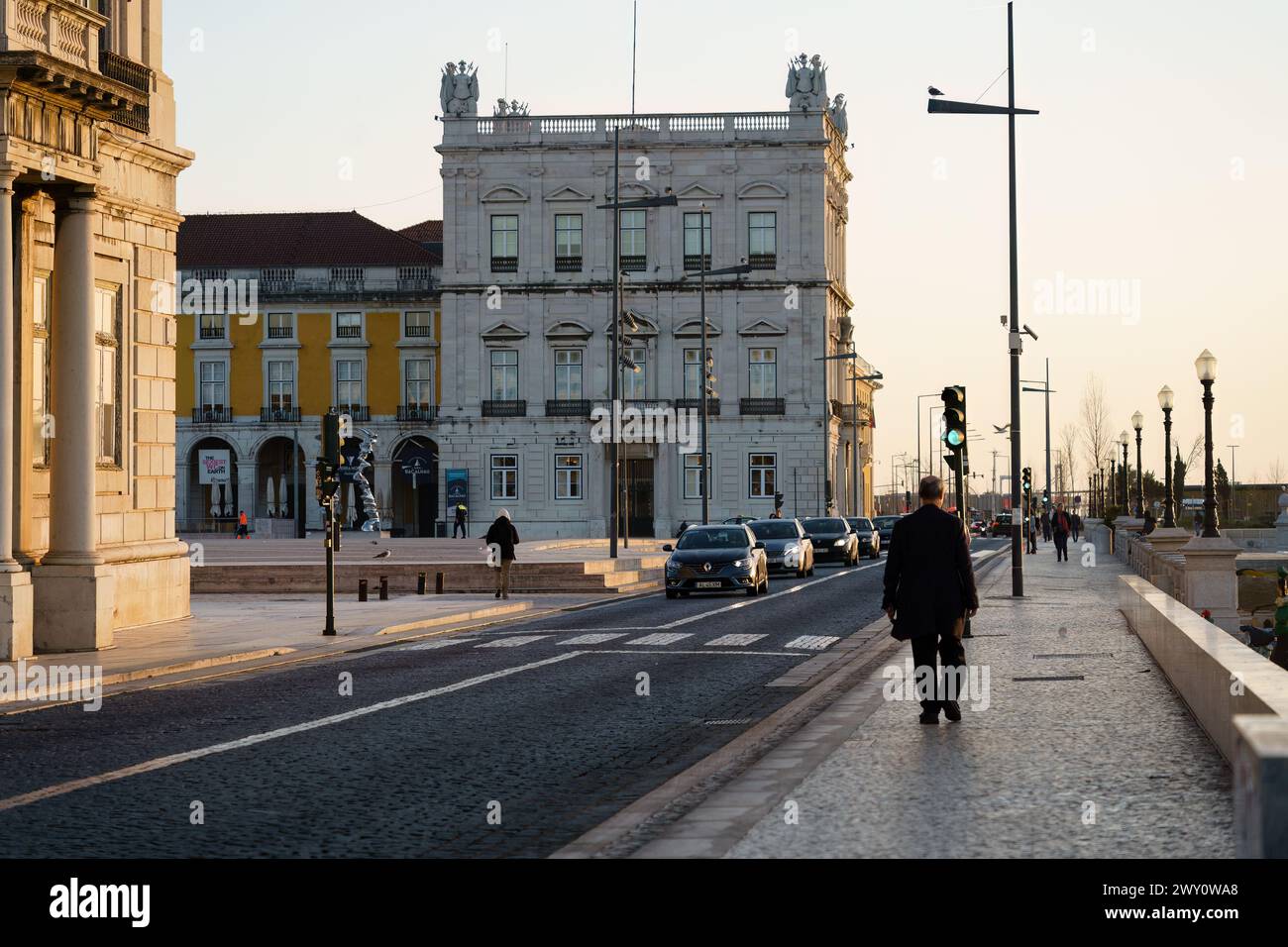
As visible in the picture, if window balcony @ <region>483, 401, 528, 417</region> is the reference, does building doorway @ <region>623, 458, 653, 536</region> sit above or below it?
below

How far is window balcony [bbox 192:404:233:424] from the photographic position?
300 ft

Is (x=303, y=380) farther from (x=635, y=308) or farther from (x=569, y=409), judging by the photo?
(x=635, y=308)

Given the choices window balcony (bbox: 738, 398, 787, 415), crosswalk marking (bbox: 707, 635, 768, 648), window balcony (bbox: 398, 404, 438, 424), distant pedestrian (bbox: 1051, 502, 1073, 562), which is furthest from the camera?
window balcony (bbox: 398, 404, 438, 424)

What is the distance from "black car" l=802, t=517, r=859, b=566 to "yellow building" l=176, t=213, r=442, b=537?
35.9 meters

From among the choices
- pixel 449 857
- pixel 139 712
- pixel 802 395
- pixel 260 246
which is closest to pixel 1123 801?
pixel 449 857

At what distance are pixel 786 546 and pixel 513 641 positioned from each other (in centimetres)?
2290

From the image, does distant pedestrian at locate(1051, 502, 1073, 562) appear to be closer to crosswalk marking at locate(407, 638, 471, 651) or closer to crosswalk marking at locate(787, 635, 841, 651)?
crosswalk marking at locate(787, 635, 841, 651)

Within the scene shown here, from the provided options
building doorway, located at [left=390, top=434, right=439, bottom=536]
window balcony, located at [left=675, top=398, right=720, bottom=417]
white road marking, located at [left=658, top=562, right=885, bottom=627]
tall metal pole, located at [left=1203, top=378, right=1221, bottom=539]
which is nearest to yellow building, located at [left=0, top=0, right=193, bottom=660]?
white road marking, located at [left=658, top=562, right=885, bottom=627]

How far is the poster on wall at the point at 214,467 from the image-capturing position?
86.2 m

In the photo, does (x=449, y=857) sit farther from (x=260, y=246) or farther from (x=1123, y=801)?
(x=260, y=246)

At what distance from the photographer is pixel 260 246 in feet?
314

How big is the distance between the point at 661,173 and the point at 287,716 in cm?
7394

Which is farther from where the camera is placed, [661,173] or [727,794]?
[661,173]
